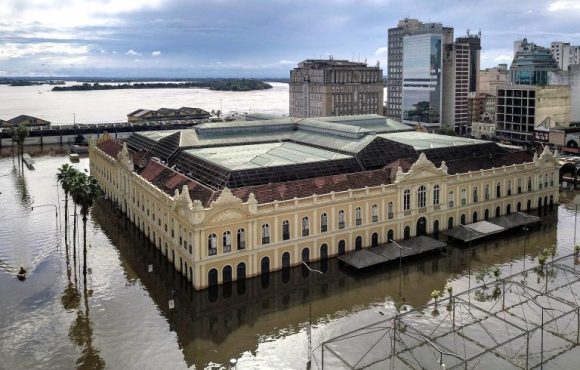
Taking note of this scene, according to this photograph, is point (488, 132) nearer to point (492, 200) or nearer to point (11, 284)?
point (492, 200)

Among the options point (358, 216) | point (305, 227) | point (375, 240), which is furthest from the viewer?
point (375, 240)

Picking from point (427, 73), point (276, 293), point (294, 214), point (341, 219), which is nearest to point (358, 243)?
point (341, 219)

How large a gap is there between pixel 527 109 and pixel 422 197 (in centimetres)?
10190

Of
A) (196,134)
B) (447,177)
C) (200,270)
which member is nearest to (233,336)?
(200,270)

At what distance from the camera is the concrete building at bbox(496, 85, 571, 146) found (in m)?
158

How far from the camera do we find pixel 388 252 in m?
66.2

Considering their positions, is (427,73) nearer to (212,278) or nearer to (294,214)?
(294,214)

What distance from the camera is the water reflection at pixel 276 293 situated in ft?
164

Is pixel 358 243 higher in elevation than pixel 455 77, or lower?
lower

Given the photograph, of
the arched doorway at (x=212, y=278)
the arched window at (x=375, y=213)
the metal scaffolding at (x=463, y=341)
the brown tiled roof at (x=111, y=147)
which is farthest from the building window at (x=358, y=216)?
the brown tiled roof at (x=111, y=147)

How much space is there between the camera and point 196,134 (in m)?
91.4

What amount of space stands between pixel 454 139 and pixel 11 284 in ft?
227

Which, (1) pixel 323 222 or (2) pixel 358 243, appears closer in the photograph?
(1) pixel 323 222

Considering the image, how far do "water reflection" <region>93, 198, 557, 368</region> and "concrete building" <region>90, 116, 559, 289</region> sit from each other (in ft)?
7.17
